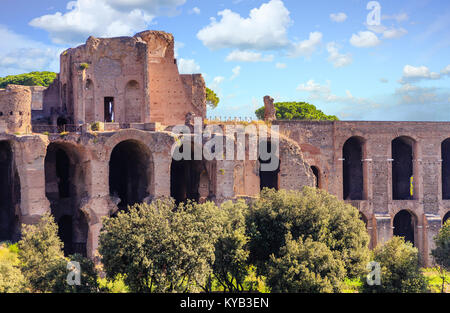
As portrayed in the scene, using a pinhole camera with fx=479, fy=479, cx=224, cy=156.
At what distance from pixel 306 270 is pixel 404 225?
919 inches

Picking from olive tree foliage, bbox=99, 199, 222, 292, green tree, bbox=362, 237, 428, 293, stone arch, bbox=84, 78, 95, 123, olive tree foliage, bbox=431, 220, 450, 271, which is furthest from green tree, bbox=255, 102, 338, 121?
olive tree foliage, bbox=99, 199, 222, 292

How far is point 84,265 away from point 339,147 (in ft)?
67.7

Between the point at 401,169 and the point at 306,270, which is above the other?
the point at 401,169

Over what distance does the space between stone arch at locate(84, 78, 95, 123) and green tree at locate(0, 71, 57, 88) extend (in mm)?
25886

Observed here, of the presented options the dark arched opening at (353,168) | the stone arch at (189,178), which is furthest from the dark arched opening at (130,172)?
the dark arched opening at (353,168)

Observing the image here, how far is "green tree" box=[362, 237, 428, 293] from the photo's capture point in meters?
18.3

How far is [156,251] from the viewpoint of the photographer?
15852 mm

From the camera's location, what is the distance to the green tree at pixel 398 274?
18.3m

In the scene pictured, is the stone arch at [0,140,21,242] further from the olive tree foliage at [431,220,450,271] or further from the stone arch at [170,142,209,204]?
the olive tree foliage at [431,220,450,271]

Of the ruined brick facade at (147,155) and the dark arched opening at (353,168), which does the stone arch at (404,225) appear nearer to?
the ruined brick facade at (147,155)

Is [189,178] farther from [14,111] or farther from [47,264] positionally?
[47,264]

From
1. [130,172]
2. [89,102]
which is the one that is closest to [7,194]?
[130,172]
